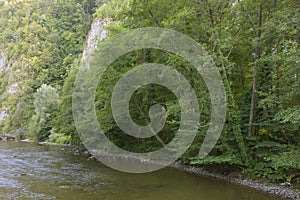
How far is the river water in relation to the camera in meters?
9.12

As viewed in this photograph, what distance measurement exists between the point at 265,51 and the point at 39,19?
211 feet

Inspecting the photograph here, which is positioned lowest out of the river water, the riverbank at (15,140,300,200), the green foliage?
the river water

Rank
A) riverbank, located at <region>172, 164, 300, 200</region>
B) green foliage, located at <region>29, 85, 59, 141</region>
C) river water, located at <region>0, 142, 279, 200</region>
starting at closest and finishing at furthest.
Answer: river water, located at <region>0, 142, 279, 200</region>
riverbank, located at <region>172, 164, 300, 200</region>
green foliage, located at <region>29, 85, 59, 141</region>

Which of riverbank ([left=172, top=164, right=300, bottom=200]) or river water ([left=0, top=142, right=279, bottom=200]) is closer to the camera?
river water ([left=0, top=142, right=279, bottom=200])

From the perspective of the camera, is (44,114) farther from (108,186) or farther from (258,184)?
(258,184)

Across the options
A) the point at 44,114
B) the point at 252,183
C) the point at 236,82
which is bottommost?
the point at 252,183

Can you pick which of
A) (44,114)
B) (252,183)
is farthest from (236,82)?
(44,114)

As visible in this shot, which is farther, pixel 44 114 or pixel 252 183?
pixel 44 114

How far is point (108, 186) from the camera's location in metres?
10.5

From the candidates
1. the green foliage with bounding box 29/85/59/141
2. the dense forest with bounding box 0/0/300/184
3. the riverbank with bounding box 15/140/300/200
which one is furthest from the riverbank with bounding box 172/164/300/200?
the green foliage with bounding box 29/85/59/141

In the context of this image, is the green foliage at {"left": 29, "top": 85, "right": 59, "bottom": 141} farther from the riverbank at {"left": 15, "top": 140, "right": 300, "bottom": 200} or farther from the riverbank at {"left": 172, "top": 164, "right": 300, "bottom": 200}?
the riverbank at {"left": 172, "top": 164, "right": 300, "bottom": 200}

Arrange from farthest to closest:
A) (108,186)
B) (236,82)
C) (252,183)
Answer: (236,82) < (252,183) < (108,186)

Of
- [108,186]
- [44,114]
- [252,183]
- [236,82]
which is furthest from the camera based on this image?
[44,114]

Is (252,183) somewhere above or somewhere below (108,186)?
above
